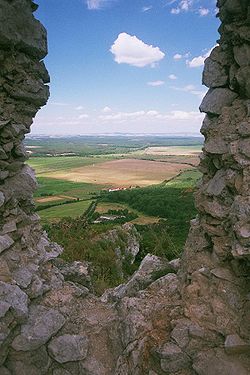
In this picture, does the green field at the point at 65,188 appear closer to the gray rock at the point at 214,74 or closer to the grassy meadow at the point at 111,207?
the grassy meadow at the point at 111,207

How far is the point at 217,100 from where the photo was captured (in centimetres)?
829

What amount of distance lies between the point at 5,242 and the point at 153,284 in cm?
413

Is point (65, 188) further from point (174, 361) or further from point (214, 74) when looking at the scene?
point (174, 361)

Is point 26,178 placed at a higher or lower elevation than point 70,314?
higher

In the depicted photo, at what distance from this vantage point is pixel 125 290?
10445 mm

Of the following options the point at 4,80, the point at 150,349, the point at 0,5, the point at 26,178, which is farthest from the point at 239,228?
the point at 0,5

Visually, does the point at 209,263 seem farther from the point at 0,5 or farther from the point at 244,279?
the point at 0,5

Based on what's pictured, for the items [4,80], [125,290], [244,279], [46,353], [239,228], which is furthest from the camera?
[125,290]

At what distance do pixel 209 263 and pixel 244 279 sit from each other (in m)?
0.91

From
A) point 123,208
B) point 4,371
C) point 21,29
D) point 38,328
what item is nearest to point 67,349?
point 38,328

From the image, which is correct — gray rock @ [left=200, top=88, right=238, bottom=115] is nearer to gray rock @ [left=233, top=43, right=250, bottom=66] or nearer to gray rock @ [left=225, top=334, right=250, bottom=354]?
gray rock @ [left=233, top=43, right=250, bottom=66]

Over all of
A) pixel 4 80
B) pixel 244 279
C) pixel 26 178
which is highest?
pixel 4 80

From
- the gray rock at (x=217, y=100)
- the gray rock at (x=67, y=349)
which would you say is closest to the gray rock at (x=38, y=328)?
the gray rock at (x=67, y=349)

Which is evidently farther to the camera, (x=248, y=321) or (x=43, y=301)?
(x=43, y=301)
